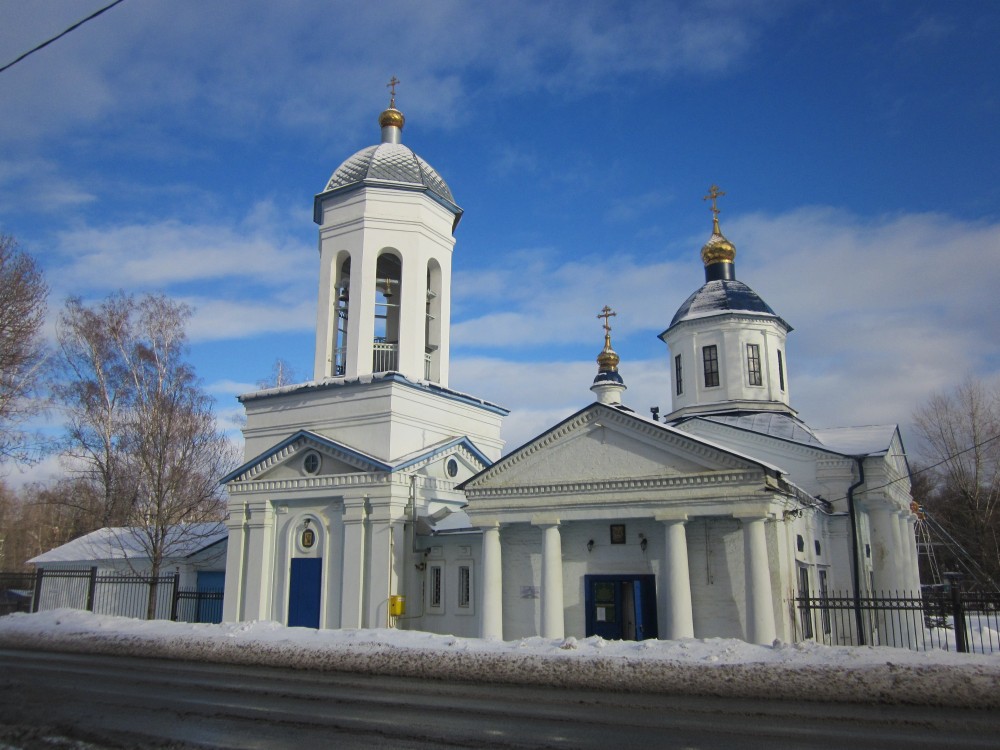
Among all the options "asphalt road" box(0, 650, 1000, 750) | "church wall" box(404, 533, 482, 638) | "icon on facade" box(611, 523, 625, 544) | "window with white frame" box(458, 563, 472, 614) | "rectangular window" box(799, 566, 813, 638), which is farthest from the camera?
"window with white frame" box(458, 563, 472, 614)

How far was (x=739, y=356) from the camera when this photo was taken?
982 inches

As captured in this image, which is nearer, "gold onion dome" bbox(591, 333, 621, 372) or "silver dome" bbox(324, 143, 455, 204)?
"silver dome" bbox(324, 143, 455, 204)

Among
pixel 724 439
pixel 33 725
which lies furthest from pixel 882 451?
pixel 33 725

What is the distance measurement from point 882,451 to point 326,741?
16.7 meters

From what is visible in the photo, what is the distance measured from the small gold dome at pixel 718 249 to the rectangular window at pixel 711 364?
12.5 feet

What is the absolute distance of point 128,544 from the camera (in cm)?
2748

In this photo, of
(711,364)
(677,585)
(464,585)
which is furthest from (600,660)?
(711,364)

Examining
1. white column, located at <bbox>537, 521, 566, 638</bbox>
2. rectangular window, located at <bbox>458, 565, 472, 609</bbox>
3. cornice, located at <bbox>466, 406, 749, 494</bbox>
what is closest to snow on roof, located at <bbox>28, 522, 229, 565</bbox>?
rectangular window, located at <bbox>458, 565, 472, 609</bbox>

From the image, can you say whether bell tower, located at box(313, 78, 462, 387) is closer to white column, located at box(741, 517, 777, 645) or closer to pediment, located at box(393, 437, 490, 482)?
pediment, located at box(393, 437, 490, 482)

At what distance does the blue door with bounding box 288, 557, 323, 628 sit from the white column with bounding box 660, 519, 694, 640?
8.35 metres

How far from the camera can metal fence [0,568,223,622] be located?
2248 centimetres

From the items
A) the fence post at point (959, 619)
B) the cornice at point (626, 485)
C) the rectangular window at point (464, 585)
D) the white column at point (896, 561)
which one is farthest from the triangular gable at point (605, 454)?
the white column at point (896, 561)

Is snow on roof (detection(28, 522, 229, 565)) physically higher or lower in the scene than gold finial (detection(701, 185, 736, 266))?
lower

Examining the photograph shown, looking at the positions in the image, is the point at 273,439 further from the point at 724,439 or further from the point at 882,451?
the point at 882,451
